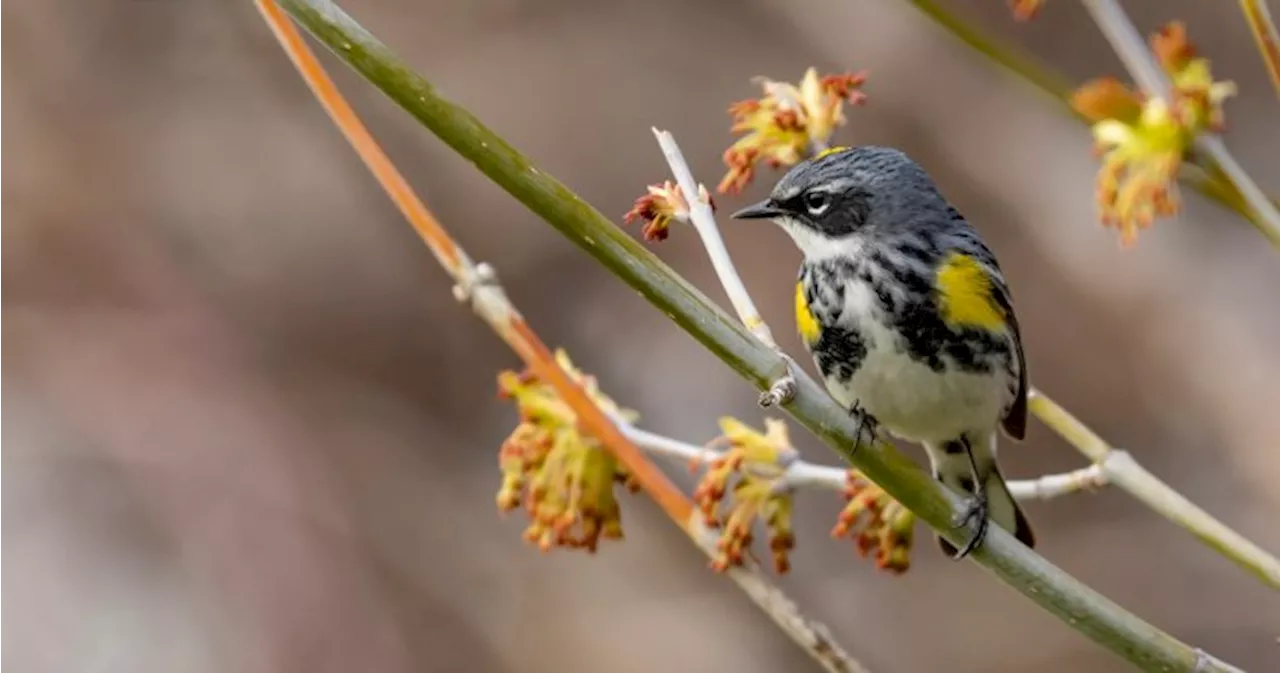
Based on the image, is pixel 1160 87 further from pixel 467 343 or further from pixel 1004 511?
pixel 467 343

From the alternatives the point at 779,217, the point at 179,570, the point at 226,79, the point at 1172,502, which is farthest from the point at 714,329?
Answer: the point at 226,79

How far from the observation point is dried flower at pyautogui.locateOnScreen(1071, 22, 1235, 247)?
114 cm

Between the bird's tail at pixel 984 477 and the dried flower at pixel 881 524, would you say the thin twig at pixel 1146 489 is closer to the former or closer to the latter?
the dried flower at pixel 881 524

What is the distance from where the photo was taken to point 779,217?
1.76 m

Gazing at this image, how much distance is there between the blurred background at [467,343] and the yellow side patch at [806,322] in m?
2.16

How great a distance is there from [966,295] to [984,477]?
0.27 m

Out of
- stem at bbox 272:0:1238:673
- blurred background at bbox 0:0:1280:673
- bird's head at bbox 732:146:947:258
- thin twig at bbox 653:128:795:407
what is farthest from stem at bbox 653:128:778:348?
blurred background at bbox 0:0:1280:673

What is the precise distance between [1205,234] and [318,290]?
248 cm

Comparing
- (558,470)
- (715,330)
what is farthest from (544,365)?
(715,330)

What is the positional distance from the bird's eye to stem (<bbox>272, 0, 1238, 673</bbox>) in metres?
0.54

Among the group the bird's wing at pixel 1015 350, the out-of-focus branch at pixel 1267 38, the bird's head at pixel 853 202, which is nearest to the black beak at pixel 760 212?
the bird's head at pixel 853 202

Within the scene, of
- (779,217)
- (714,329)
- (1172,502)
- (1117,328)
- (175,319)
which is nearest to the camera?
(714,329)

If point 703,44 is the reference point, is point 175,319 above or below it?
above

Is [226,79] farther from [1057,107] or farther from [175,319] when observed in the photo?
[1057,107]
